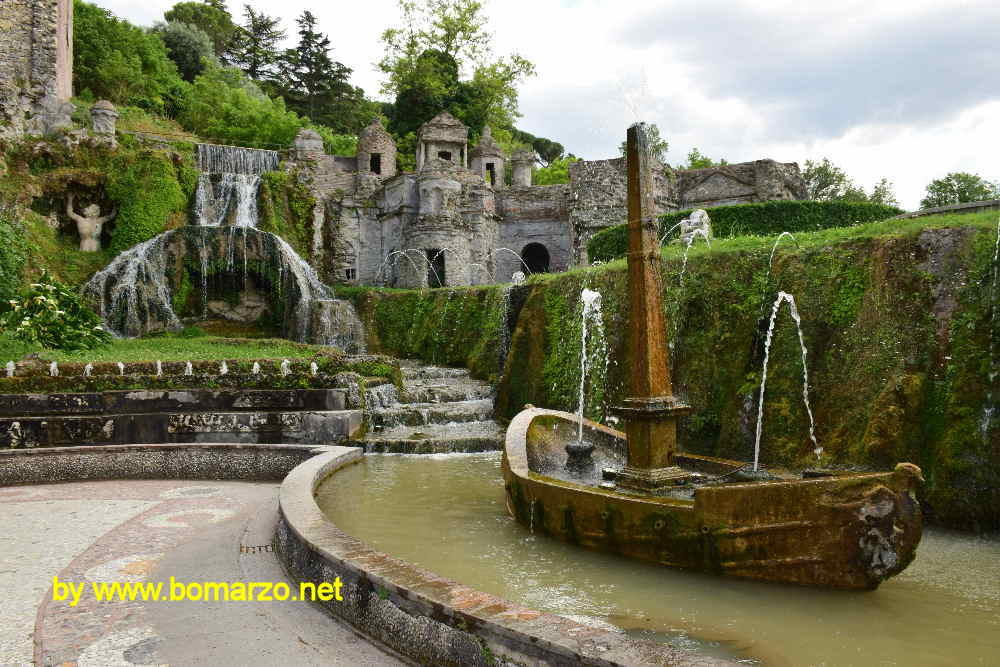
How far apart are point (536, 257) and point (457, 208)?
22.5ft

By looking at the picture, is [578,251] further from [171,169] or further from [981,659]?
[981,659]

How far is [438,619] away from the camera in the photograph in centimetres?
293

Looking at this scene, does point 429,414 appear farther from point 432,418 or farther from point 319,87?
point 319,87

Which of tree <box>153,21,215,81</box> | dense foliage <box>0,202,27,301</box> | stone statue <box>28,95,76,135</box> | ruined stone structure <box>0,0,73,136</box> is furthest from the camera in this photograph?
tree <box>153,21,215,81</box>

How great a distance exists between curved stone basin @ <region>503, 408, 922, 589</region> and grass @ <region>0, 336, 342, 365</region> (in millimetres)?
8434

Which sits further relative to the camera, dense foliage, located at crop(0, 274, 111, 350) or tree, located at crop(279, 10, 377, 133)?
tree, located at crop(279, 10, 377, 133)

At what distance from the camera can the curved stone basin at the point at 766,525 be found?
3852mm

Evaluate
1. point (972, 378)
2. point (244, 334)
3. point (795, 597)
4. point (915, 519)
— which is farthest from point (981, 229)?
point (244, 334)

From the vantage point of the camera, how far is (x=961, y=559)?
522cm

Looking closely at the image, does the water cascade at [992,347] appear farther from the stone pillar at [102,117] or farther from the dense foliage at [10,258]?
the stone pillar at [102,117]

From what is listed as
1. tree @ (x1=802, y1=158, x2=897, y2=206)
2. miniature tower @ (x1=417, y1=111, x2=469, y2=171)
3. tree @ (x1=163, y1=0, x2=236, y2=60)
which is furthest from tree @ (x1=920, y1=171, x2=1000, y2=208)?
tree @ (x1=163, y1=0, x2=236, y2=60)

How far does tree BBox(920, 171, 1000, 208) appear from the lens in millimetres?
37156

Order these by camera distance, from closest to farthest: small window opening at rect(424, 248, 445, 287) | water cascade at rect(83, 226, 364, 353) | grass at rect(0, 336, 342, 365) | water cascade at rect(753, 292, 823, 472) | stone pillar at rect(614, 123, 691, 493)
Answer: stone pillar at rect(614, 123, 691, 493)
water cascade at rect(753, 292, 823, 472)
grass at rect(0, 336, 342, 365)
water cascade at rect(83, 226, 364, 353)
small window opening at rect(424, 248, 445, 287)

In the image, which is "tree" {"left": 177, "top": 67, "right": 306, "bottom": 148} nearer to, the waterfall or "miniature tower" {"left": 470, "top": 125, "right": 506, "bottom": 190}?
the waterfall
